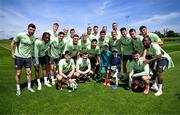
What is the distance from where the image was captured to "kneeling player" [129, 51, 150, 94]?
405 inches

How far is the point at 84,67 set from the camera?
12422mm

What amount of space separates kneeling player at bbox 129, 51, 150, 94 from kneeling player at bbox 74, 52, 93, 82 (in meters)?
2.50

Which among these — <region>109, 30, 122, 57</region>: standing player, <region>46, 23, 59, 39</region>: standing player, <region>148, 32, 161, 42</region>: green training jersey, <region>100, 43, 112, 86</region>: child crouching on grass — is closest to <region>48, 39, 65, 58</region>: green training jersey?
<region>46, 23, 59, 39</region>: standing player

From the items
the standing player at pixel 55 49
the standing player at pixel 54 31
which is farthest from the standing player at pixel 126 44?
the standing player at pixel 54 31

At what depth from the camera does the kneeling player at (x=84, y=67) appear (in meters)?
12.1

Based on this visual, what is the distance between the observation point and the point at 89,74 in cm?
1252

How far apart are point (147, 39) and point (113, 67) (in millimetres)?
2569

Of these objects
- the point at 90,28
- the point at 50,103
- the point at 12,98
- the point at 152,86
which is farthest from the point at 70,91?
the point at 90,28

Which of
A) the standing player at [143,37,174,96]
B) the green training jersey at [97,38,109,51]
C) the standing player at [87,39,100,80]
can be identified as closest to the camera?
the standing player at [143,37,174,96]

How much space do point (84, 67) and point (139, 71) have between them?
3.05 m

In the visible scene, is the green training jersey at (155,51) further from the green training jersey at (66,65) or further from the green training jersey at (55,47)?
the green training jersey at (55,47)

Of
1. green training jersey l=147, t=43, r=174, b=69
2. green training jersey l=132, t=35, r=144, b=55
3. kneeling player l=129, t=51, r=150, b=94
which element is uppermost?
green training jersey l=132, t=35, r=144, b=55

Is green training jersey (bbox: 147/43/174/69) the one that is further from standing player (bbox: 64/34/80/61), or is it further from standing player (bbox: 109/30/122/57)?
standing player (bbox: 64/34/80/61)

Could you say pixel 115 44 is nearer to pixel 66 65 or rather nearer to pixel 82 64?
pixel 82 64
